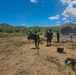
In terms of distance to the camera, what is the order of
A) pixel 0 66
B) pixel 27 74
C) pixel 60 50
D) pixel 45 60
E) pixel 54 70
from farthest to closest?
pixel 60 50
pixel 45 60
pixel 0 66
pixel 54 70
pixel 27 74

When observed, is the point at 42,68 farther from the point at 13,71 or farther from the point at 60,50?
the point at 60,50

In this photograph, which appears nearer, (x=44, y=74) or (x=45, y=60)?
(x=44, y=74)

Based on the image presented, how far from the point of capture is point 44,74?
635 inches

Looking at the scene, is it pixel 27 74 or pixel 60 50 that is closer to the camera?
pixel 27 74

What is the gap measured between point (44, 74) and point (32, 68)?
1.68 metres

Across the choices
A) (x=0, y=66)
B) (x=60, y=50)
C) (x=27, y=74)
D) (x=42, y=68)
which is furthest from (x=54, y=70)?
(x=60, y=50)

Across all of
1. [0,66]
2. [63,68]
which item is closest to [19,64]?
[0,66]

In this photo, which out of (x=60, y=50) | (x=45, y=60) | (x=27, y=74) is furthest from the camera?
(x=60, y=50)

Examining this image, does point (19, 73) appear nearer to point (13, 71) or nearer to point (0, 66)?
point (13, 71)

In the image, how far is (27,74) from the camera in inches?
627

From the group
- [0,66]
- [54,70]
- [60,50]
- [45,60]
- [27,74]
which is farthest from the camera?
[60,50]

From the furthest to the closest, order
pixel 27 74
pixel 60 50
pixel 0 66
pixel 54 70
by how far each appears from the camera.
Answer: pixel 60 50 < pixel 0 66 < pixel 54 70 < pixel 27 74

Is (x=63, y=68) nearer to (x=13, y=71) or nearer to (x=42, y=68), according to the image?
(x=42, y=68)

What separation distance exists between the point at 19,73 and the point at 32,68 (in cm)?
168
